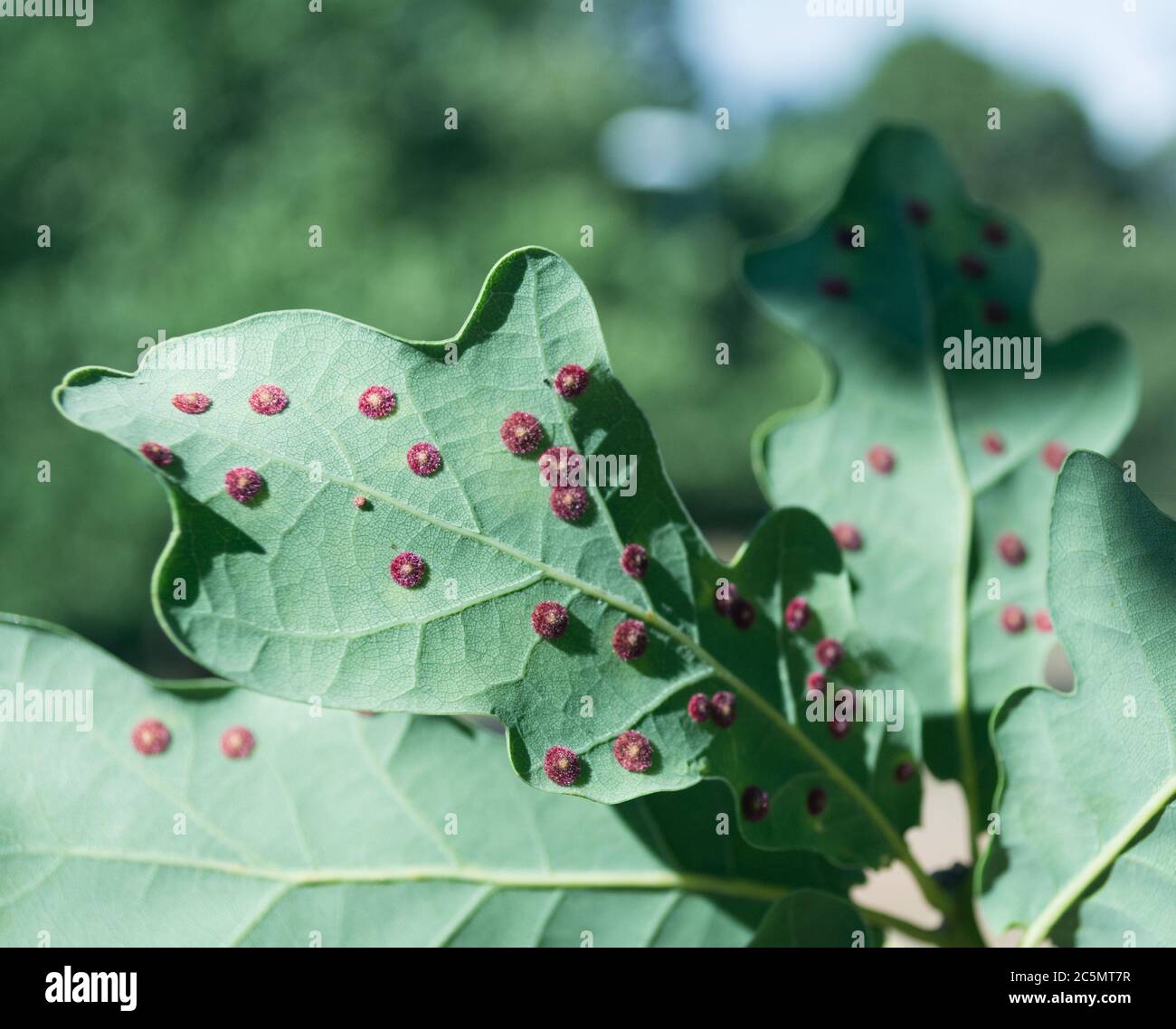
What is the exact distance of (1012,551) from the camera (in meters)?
0.76

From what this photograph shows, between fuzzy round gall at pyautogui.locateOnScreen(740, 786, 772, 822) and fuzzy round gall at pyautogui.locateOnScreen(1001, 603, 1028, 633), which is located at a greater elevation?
fuzzy round gall at pyautogui.locateOnScreen(1001, 603, 1028, 633)

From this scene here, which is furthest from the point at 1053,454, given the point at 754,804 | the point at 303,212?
the point at 303,212

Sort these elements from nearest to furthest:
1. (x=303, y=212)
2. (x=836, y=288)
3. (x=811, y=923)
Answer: (x=811, y=923) → (x=836, y=288) → (x=303, y=212)

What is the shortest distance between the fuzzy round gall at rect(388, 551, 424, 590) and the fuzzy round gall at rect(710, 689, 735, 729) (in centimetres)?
19

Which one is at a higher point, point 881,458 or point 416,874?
point 881,458

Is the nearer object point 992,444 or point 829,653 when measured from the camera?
point 829,653

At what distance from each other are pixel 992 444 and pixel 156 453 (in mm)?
607

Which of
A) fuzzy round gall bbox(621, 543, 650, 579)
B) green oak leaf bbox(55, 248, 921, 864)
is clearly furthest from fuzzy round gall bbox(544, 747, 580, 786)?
fuzzy round gall bbox(621, 543, 650, 579)

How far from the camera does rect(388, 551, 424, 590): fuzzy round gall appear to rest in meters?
0.55

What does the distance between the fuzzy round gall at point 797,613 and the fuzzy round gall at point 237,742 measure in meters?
0.36

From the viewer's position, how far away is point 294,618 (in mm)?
548

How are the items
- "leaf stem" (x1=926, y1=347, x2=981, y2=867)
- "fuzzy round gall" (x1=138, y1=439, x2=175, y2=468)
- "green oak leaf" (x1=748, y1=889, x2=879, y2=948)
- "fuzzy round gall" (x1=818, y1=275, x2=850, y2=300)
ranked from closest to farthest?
1. "fuzzy round gall" (x1=138, y1=439, x2=175, y2=468)
2. "green oak leaf" (x1=748, y1=889, x2=879, y2=948)
3. "leaf stem" (x1=926, y1=347, x2=981, y2=867)
4. "fuzzy round gall" (x1=818, y1=275, x2=850, y2=300)

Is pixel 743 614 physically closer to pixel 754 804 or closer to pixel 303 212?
pixel 754 804

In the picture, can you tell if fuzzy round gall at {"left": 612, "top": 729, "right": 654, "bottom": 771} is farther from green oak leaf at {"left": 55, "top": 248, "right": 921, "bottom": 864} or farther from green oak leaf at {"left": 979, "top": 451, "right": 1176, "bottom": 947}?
green oak leaf at {"left": 979, "top": 451, "right": 1176, "bottom": 947}
